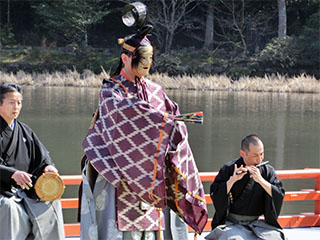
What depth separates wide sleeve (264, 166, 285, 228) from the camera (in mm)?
3138

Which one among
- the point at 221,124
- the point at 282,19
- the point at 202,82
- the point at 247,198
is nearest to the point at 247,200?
the point at 247,198

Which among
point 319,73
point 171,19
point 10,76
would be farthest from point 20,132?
point 171,19

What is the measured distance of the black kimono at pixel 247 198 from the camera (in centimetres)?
315

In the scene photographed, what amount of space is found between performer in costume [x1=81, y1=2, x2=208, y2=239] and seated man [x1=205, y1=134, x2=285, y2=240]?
485mm

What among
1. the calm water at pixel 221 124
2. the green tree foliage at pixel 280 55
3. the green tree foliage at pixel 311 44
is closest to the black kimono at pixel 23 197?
the calm water at pixel 221 124

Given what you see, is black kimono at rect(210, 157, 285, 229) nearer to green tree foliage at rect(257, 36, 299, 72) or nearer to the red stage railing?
the red stage railing

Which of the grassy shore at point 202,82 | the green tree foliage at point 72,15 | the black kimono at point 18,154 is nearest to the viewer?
the black kimono at point 18,154

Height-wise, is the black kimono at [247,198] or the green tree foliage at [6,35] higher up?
the green tree foliage at [6,35]

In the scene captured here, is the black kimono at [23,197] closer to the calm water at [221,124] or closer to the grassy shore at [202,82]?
the calm water at [221,124]

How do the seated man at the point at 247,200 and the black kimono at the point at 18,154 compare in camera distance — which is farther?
the seated man at the point at 247,200

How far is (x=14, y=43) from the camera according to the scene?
2592 cm

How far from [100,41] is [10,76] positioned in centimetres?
600

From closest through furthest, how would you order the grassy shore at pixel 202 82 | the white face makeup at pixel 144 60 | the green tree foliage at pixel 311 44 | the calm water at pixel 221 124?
the white face makeup at pixel 144 60 < the calm water at pixel 221 124 < the grassy shore at pixel 202 82 < the green tree foliage at pixel 311 44

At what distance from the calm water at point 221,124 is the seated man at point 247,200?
335cm
